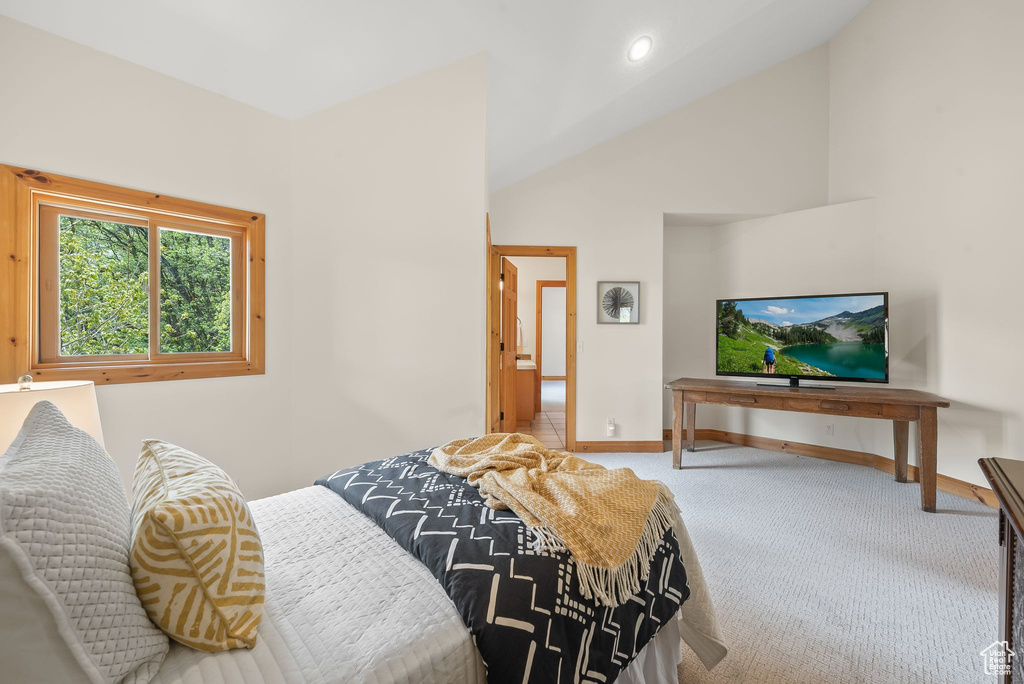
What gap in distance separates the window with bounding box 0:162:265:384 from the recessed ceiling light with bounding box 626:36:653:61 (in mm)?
2758

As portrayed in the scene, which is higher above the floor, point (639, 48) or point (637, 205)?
point (639, 48)

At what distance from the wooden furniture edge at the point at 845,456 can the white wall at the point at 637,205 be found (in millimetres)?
925

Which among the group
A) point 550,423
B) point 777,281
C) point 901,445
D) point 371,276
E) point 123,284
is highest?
point 777,281

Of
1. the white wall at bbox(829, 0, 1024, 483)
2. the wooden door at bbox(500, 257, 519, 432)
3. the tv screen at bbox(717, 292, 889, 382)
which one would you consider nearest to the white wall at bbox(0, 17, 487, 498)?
the wooden door at bbox(500, 257, 519, 432)

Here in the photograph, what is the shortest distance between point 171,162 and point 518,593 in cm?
275

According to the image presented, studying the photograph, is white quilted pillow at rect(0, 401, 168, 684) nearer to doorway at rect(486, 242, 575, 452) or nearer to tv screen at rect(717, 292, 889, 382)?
doorway at rect(486, 242, 575, 452)

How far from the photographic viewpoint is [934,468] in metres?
2.81

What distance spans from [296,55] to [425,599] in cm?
269

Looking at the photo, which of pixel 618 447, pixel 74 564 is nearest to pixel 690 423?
pixel 618 447

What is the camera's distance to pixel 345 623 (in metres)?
0.93

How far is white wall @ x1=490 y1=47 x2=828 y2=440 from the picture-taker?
4.22 metres

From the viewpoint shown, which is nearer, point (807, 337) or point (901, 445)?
point (901, 445)

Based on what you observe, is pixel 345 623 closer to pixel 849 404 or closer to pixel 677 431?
pixel 677 431

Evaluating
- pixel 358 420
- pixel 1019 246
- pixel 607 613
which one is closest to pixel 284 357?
pixel 358 420
